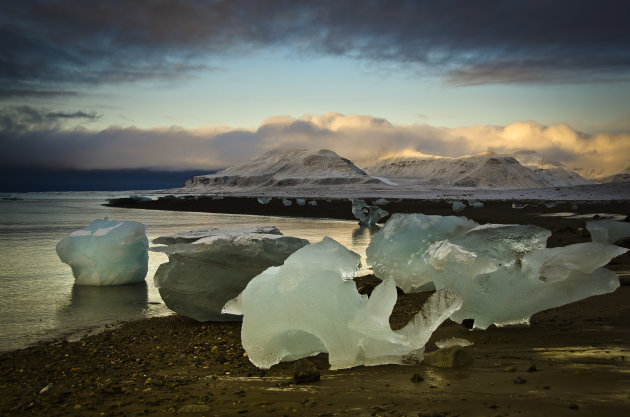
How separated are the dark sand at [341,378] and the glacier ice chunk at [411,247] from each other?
8.02ft

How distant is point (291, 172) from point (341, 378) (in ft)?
511

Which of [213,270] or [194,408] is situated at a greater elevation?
[213,270]

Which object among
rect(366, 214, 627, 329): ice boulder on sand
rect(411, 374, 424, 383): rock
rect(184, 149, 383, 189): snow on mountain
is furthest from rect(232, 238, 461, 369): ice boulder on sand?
rect(184, 149, 383, 189): snow on mountain

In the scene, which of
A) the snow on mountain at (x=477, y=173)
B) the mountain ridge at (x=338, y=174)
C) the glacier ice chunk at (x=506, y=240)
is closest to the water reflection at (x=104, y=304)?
the glacier ice chunk at (x=506, y=240)

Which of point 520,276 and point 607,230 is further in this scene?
point 607,230

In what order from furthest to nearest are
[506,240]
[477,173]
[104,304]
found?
1. [477,173]
2. [104,304]
3. [506,240]

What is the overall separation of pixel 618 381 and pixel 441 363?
3.77ft

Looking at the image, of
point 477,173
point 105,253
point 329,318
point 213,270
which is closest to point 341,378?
point 329,318

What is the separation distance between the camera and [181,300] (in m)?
6.83

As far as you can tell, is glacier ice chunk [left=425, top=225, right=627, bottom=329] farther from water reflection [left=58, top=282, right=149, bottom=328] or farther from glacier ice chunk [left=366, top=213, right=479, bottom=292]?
water reflection [left=58, top=282, right=149, bottom=328]

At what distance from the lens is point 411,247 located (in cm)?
823

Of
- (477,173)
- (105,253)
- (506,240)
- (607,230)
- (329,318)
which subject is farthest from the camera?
(477,173)

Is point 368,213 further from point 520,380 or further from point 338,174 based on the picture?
point 338,174

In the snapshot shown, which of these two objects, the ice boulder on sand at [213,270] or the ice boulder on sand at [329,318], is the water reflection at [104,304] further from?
the ice boulder on sand at [329,318]
